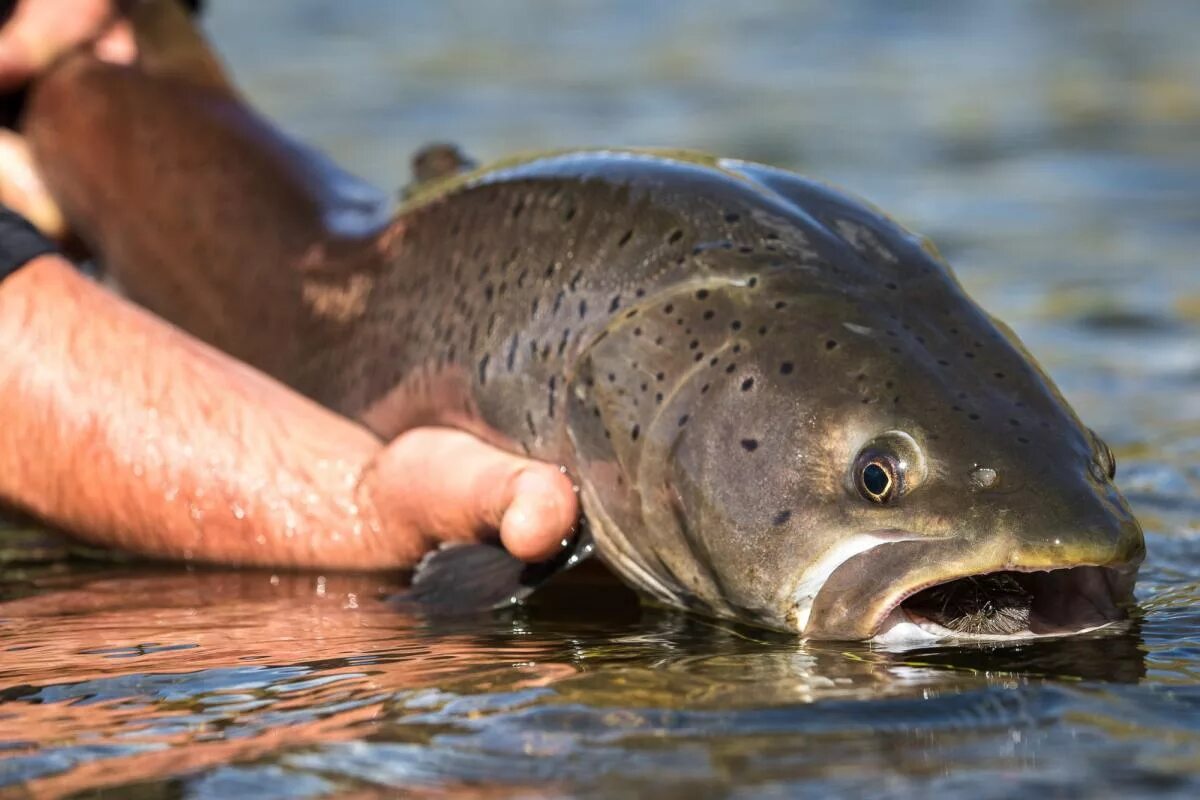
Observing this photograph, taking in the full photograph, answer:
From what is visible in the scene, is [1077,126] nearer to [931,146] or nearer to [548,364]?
[931,146]

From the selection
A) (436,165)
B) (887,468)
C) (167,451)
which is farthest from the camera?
(436,165)

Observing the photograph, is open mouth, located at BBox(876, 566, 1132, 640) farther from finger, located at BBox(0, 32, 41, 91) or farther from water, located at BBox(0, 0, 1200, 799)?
finger, located at BBox(0, 32, 41, 91)

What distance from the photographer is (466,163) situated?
15.9 ft

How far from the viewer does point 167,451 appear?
4426 mm

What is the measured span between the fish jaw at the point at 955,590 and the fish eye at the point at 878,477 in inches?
3.2

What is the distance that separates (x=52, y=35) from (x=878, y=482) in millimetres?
3433

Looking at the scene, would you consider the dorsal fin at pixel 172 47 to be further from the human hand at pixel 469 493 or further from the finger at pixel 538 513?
the finger at pixel 538 513

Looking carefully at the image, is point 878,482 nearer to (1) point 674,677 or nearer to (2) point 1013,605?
(2) point 1013,605

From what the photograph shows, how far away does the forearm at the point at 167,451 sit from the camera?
4.38 metres

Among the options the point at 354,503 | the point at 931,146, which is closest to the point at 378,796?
the point at 354,503

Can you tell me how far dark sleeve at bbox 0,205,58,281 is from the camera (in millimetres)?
4617

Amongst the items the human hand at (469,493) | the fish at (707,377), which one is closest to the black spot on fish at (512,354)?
the fish at (707,377)

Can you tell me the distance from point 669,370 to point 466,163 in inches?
53.2

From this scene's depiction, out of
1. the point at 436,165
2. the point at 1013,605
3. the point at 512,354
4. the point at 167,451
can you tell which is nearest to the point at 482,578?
the point at 512,354
